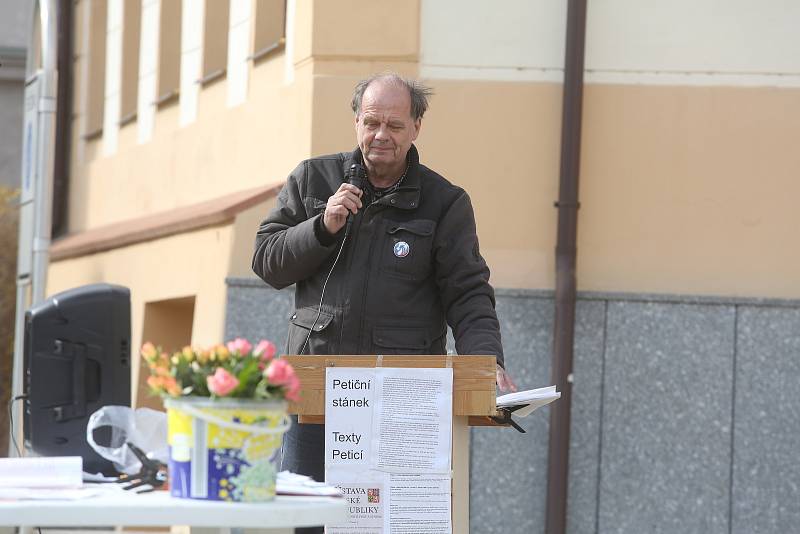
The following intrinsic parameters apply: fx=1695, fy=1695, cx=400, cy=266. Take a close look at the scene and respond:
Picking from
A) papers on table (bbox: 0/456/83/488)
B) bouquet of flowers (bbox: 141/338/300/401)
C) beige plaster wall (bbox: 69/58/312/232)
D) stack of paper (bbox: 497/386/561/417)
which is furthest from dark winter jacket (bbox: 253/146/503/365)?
beige plaster wall (bbox: 69/58/312/232)

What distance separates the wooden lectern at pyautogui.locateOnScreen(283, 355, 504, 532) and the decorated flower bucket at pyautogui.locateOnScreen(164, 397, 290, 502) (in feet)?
3.67

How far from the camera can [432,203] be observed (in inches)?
213

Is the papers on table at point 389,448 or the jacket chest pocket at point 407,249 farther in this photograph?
the jacket chest pocket at point 407,249

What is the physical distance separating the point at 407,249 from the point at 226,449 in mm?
1864

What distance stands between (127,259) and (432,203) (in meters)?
6.53

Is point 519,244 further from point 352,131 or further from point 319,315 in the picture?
point 319,315

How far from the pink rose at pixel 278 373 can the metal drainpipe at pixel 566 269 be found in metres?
4.86

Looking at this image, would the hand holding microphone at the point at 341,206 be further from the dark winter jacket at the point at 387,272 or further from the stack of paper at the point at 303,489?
the stack of paper at the point at 303,489

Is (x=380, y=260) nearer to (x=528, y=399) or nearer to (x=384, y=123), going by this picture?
(x=384, y=123)

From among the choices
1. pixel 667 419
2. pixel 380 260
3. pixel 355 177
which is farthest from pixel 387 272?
pixel 667 419

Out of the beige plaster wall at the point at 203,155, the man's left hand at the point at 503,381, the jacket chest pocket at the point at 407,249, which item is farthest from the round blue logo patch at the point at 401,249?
the beige plaster wall at the point at 203,155

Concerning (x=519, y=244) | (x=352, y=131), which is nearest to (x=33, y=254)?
(x=352, y=131)

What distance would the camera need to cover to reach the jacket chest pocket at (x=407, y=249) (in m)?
5.29

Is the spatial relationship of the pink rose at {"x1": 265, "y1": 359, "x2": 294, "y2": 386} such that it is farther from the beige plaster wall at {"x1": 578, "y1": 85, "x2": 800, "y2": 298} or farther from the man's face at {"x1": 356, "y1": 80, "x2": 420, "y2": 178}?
the beige plaster wall at {"x1": 578, "y1": 85, "x2": 800, "y2": 298}
